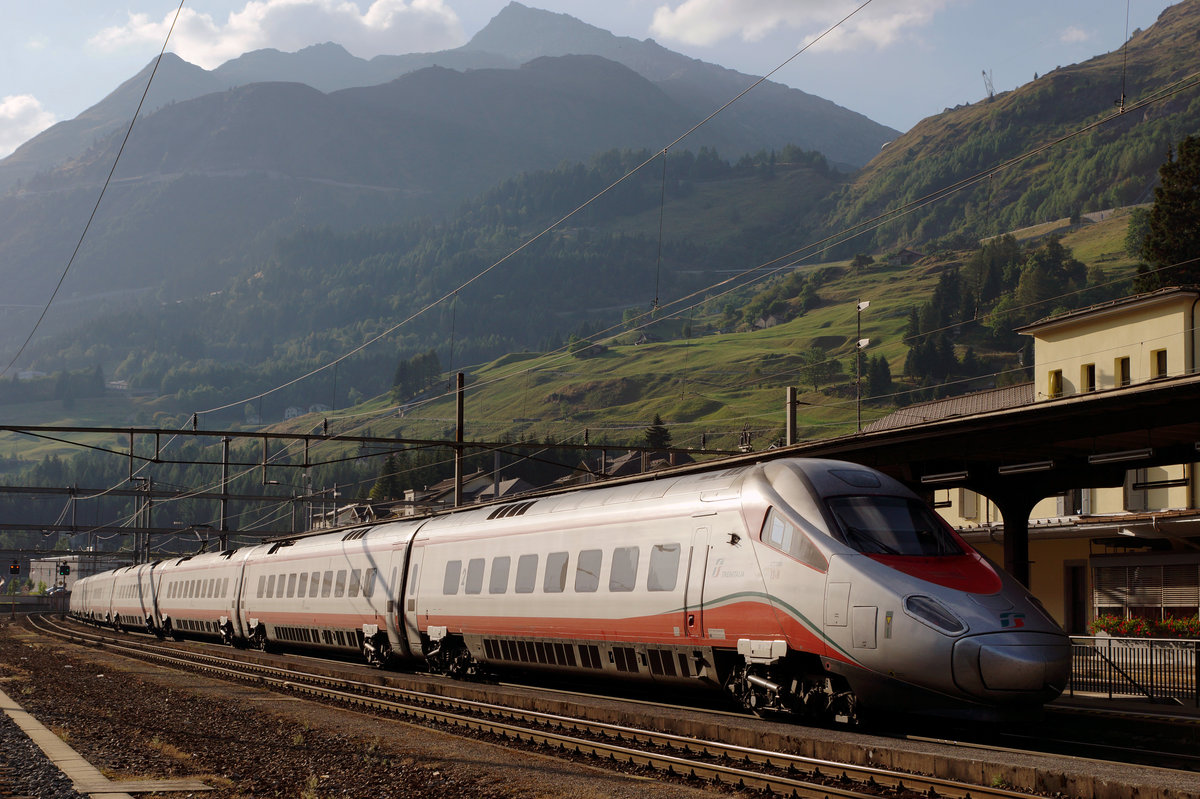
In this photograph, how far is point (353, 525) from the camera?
34.9 meters

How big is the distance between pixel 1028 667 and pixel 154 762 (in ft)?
34.2

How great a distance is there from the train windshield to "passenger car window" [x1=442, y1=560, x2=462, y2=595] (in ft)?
38.3

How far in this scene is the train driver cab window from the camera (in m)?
15.2

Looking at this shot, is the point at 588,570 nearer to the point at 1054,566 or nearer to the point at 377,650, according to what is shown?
the point at 377,650

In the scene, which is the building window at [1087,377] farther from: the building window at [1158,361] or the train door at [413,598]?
the train door at [413,598]

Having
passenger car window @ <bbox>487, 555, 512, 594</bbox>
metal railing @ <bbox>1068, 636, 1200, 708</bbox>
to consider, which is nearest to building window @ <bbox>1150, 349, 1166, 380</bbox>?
metal railing @ <bbox>1068, 636, 1200, 708</bbox>

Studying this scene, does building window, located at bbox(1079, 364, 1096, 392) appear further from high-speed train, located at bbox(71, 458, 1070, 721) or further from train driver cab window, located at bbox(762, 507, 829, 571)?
train driver cab window, located at bbox(762, 507, 829, 571)

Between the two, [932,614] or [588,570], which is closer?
[932,614]

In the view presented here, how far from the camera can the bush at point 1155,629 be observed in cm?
2900

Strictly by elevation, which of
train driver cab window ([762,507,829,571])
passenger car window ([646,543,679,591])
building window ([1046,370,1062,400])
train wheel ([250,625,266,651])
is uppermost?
building window ([1046,370,1062,400])

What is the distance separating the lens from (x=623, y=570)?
1920 centimetres

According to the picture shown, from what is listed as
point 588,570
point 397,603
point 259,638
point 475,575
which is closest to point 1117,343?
point 397,603

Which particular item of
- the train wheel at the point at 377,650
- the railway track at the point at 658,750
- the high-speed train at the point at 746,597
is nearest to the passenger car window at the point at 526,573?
the high-speed train at the point at 746,597

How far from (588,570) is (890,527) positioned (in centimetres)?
634
